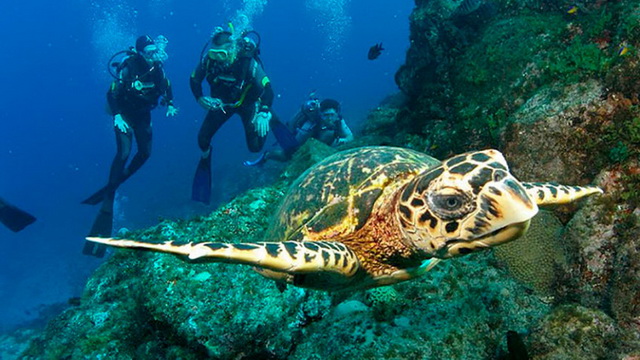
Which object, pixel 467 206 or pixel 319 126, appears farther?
pixel 319 126

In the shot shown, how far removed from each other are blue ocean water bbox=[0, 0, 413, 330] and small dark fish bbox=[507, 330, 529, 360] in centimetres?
2362

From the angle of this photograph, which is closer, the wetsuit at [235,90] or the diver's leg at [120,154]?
the wetsuit at [235,90]

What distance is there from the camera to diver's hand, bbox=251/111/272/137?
8953 mm

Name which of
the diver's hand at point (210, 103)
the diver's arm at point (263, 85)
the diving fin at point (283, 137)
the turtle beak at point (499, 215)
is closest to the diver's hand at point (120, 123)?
the diver's hand at point (210, 103)

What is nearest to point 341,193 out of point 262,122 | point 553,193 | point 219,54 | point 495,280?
point 553,193

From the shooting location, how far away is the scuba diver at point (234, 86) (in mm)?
8602

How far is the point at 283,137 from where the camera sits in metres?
9.76

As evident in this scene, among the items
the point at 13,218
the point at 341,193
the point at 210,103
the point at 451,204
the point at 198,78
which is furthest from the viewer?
the point at 198,78

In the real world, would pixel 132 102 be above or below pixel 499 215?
above

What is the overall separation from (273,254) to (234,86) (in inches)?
309

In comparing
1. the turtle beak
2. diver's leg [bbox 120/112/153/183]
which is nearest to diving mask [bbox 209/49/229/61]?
diver's leg [bbox 120/112/153/183]

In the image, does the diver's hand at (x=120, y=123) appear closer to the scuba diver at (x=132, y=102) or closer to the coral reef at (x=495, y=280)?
the scuba diver at (x=132, y=102)

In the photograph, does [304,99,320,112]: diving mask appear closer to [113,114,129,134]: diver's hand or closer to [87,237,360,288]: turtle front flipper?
[113,114,129,134]: diver's hand

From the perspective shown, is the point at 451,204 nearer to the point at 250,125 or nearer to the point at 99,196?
the point at 250,125
